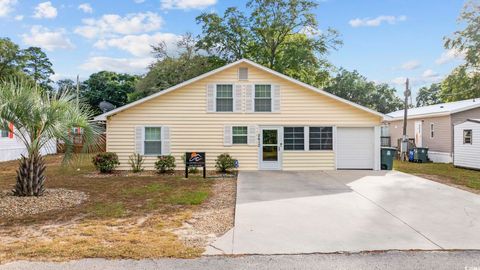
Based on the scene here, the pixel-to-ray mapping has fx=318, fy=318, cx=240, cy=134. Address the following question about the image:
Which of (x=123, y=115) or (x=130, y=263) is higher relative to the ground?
(x=123, y=115)

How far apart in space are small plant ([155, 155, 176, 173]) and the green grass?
4.46m

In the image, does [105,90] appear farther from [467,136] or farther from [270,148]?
[467,136]

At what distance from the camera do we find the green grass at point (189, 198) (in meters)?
7.54

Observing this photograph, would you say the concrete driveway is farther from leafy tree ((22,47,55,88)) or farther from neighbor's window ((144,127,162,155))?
leafy tree ((22,47,55,88))

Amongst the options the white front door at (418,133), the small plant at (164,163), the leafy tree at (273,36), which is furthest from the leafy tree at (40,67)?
the white front door at (418,133)

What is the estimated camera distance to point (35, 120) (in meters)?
7.43

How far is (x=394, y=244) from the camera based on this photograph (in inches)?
181

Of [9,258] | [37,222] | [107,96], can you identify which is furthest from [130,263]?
[107,96]

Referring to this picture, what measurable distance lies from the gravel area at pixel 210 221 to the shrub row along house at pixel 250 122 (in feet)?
18.3

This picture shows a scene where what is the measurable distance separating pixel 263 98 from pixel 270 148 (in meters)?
2.25

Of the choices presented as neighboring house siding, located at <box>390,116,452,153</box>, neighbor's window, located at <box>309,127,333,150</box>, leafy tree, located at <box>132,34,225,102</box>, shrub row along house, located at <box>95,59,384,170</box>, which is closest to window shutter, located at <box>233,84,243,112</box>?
shrub row along house, located at <box>95,59,384,170</box>

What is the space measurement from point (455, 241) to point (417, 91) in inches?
2509

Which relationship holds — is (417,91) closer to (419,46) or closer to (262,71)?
(419,46)

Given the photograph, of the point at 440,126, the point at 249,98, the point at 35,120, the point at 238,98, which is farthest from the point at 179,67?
the point at 35,120
